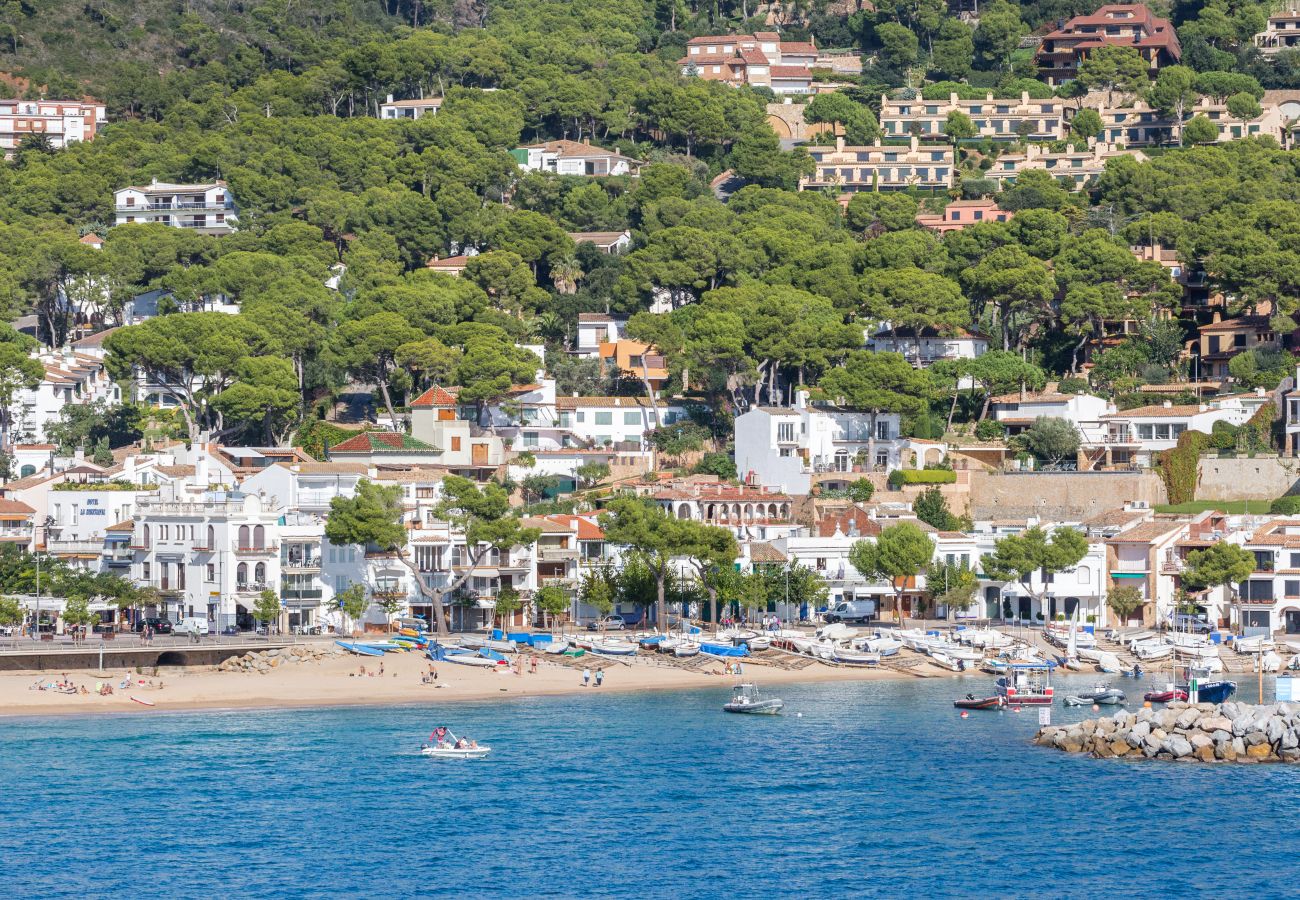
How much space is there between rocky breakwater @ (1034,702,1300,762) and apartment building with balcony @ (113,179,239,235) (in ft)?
221

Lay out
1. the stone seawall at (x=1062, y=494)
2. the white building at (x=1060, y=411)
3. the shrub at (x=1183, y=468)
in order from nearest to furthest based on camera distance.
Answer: the stone seawall at (x=1062, y=494), the shrub at (x=1183, y=468), the white building at (x=1060, y=411)

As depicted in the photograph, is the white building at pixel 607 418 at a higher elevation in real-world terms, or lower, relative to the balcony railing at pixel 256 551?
higher

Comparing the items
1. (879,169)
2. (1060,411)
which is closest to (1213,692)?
(1060,411)

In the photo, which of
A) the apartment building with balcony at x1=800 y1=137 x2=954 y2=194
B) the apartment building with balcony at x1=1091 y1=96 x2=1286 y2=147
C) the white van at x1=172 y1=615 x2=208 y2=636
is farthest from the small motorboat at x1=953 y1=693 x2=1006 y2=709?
the apartment building with balcony at x1=1091 y1=96 x2=1286 y2=147

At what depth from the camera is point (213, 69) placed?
140 meters

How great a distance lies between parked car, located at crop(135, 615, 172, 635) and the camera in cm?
7375

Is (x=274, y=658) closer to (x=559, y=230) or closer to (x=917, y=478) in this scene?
(x=917, y=478)

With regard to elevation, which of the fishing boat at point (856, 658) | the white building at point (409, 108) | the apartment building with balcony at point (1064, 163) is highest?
the white building at point (409, 108)

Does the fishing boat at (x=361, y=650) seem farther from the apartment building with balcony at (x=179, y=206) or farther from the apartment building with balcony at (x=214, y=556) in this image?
the apartment building with balcony at (x=179, y=206)

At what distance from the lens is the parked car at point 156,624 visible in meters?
73.8

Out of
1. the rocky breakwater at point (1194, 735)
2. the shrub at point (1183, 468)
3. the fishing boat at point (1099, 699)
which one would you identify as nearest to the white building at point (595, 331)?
the shrub at point (1183, 468)

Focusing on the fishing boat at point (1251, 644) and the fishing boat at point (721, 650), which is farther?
the fishing boat at point (1251, 644)

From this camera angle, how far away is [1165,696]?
65.7 m

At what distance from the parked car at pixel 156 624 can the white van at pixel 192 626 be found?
0.25m
